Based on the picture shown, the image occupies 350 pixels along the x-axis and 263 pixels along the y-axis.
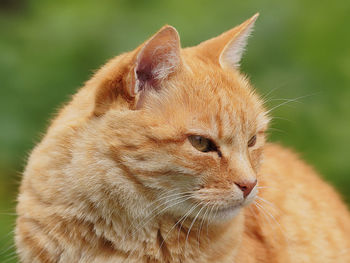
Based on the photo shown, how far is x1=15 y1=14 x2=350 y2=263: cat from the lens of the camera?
2.21 meters

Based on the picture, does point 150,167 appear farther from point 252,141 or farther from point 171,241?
point 252,141

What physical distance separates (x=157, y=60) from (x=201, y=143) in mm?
350

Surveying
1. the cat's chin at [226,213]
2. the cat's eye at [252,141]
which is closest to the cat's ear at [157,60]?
the cat's eye at [252,141]

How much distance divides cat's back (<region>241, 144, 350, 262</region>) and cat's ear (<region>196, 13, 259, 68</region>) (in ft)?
1.81

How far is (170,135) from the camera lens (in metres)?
2.19

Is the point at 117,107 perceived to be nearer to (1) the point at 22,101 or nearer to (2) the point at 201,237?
(2) the point at 201,237

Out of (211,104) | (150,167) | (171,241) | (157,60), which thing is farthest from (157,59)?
(171,241)

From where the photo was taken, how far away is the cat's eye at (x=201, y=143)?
223cm

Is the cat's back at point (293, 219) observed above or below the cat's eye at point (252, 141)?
below

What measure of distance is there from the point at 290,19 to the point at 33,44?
198 centimetres

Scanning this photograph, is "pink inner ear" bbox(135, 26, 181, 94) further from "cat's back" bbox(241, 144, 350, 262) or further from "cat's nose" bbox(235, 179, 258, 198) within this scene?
"cat's back" bbox(241, 144, 350, 262)

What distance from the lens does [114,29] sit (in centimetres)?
450

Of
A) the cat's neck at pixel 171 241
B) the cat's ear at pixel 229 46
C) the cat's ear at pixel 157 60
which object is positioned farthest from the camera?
the cat's ear at pixel 229 46

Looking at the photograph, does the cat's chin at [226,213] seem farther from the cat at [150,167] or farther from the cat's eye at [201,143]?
the cat's eye at [201,143]
